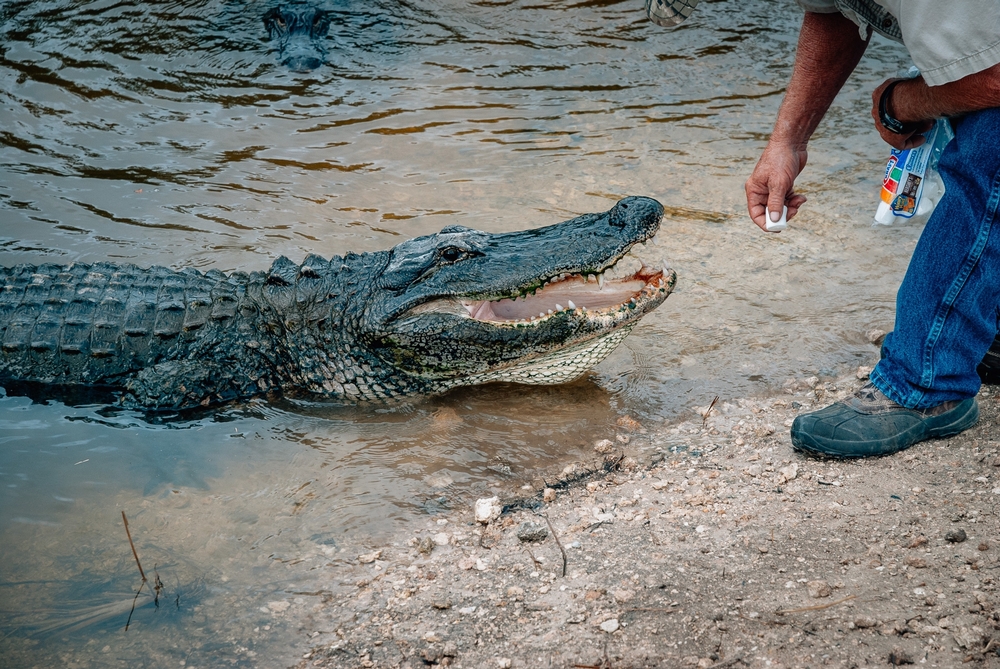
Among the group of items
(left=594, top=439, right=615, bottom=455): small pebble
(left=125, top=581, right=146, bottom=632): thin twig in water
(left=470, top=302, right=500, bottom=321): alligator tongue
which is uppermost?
(left=470, top=302, right=500, bottom=321): alligator tongue

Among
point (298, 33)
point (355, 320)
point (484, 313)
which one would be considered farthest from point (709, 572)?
point (298, 33)

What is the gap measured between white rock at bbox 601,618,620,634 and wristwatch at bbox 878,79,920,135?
2.09m

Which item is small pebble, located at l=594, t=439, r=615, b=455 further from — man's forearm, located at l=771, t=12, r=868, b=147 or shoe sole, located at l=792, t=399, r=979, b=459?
man's forearm, located at l=771, t=12, r=868, b=147

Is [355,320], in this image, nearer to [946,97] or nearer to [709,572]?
[709,572]

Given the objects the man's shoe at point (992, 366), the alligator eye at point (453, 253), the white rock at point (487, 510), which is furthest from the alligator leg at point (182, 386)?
the man's shoe at point (992, 366)

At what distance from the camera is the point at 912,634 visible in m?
2.24

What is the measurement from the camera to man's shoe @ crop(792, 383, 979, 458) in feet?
10.2

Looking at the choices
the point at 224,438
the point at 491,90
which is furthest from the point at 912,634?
the point at 491,90

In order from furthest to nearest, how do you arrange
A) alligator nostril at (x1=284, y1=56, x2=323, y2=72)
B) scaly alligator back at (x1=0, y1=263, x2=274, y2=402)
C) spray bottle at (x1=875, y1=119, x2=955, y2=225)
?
1. alligator nostril at (x1=284, y1=56, x2=323, y2=72)
2. scaly alligator back at (x1=0, y1=263, x2=274, y2=402)
3. spray bottle at (x1=875, y1=119, x2=955, y2=225)

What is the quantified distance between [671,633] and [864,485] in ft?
3.62

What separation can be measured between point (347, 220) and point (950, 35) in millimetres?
4118

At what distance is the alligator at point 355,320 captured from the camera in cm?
385

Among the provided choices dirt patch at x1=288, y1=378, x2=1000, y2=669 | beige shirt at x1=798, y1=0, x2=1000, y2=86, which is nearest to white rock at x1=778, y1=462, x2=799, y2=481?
dirt patch at x1=288, y1=378, x2=1000, y2=669

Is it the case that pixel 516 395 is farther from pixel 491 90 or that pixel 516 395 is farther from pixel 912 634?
pixel 491 90
